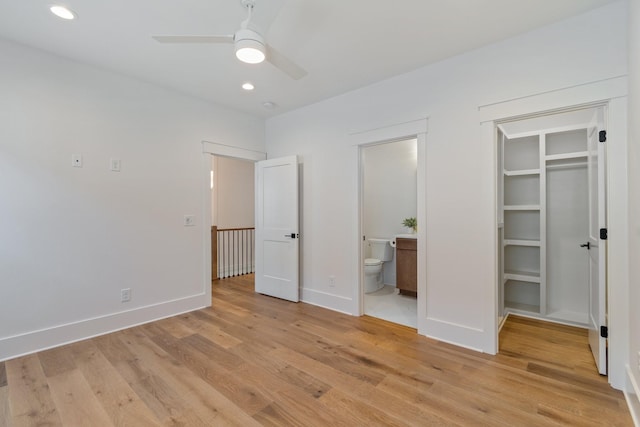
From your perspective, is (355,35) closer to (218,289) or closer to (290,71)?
(290,71)

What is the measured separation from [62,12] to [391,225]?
4.40 m

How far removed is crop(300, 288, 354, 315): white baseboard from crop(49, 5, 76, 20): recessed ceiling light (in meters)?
3.48

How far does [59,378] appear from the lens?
6.90 feet

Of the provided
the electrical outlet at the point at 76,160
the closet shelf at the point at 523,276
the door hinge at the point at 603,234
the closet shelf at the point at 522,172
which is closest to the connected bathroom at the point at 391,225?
the closet shelf at the point at 523,276

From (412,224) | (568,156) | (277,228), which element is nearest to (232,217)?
(277,228)

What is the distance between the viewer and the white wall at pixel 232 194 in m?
5.96

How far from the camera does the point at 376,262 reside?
4371mm

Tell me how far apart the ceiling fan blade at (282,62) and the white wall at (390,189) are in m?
2.56

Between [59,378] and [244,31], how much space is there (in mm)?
Result: 2736

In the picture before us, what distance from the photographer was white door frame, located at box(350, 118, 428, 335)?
2840 millimetres

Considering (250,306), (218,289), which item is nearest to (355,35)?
(250,306)

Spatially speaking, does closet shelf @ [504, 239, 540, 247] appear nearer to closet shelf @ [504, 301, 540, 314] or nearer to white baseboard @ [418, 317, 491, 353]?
closet shelf @ [504, 301, 540, 314]

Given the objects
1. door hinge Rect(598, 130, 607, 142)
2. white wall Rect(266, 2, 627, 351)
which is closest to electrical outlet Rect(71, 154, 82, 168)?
Answer: white wall Rect(266, 2, 627, 351)

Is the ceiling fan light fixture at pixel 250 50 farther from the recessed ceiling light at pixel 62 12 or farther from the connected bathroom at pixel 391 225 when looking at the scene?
the connected bathroom at pixel 391 225
